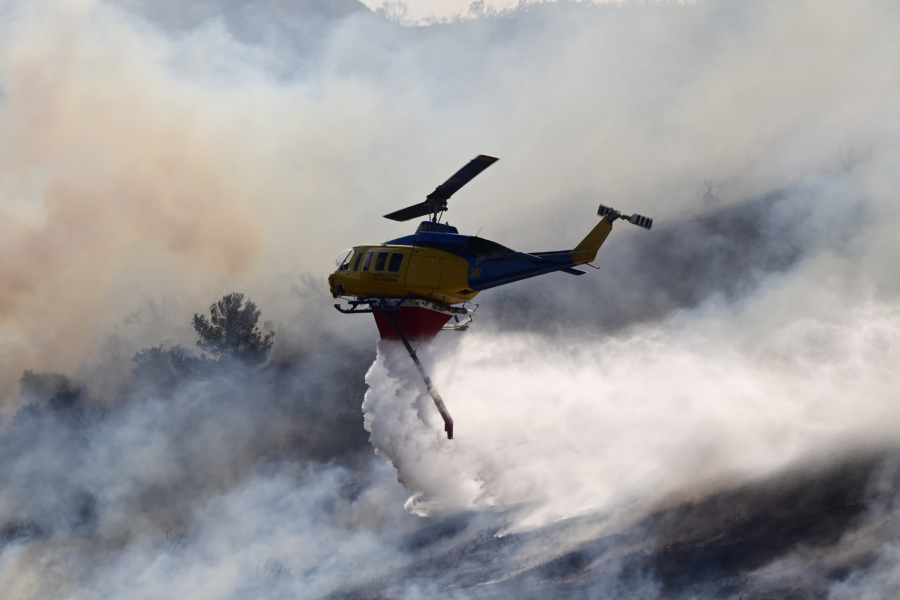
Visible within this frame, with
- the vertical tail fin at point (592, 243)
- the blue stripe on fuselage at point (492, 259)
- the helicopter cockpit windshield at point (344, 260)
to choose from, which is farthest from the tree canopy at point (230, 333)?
the vertical tail fin at point (592, 243)

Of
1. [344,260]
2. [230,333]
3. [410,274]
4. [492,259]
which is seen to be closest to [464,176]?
[492,259]

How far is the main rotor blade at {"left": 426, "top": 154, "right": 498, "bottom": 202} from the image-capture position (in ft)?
77.7

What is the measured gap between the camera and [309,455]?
65.8 meters

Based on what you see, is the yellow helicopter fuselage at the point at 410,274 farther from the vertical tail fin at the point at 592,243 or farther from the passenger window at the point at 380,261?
the vertical tail fin at the point at 592,243

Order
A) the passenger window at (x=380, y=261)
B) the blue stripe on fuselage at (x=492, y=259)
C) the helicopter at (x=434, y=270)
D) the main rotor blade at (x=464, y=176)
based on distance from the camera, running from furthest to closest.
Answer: the passenger window at (x=380, y=261)
the helicopter at (x=434, y=270)
the blue stripe on fuselage at (x=492, y=259)
the main rotor blade at (x=464, y=176)

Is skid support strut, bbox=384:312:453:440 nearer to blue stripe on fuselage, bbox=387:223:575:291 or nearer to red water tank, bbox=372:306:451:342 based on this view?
red water tank, bbox=372:306:451:342

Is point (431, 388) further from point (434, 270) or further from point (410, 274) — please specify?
point (434, 270)

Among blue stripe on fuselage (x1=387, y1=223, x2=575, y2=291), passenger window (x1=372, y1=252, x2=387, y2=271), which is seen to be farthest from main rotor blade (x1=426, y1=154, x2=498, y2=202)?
passenger window (x1=372, y1=252, x2=387, y2=271)

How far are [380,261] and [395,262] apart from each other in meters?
0.75

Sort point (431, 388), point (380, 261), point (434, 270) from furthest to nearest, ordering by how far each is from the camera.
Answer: point (431, 388) → point (380, 261) → point (434, 270)

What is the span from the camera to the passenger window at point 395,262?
94.2 ft

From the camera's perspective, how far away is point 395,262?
94.5ft

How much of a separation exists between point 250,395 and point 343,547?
28590 millimetres

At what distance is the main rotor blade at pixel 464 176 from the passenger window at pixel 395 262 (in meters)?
2.69
